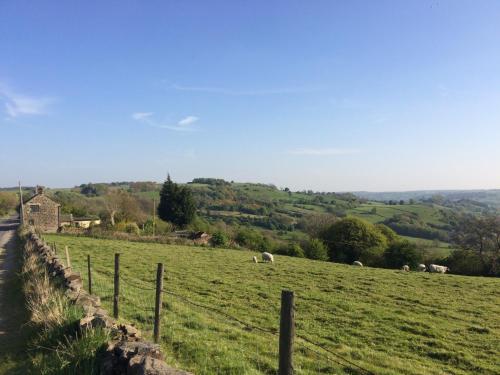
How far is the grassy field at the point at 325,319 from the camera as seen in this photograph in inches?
340

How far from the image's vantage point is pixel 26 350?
7.59 m

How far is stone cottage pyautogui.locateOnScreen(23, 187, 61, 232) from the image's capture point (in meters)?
56.2

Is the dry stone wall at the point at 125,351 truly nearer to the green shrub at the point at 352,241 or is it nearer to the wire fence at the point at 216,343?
the wire fence at the point at 216,343

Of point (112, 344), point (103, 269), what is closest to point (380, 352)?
point (112, 344)

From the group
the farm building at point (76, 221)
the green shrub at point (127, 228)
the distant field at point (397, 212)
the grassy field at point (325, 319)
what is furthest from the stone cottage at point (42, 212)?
the distant field at point (397, 212)

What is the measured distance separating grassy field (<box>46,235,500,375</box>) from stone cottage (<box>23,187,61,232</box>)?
3708 centimetres

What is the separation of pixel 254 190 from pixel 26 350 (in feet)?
488

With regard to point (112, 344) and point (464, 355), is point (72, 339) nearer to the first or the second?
point (112, 344)

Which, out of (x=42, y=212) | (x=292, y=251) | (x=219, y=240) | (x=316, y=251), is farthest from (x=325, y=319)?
(x=42, y=212)

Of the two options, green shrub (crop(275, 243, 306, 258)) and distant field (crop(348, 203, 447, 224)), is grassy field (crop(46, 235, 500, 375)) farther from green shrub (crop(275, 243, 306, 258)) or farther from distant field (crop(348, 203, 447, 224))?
distant field (crop(348, 203, 447, 224))

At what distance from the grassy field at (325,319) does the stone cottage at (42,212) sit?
37.1 meters

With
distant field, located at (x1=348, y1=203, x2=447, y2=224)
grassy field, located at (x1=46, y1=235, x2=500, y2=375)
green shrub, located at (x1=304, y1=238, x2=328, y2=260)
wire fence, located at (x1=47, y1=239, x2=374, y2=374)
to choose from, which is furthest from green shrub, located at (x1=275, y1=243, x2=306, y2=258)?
distant field, located at (x1=348, y1=203, x2=447, y2=224)

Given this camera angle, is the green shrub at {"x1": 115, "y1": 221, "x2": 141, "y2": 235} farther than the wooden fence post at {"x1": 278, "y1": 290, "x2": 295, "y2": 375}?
Yes

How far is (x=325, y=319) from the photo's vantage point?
13.7 meters
